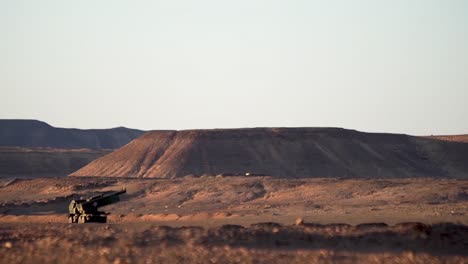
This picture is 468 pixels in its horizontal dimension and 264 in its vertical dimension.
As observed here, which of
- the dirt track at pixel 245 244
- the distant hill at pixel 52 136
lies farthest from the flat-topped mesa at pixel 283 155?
the distant hill at pixel 52 136

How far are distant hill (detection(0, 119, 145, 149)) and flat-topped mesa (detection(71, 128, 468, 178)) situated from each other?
95007 millimetres

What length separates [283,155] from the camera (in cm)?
7981

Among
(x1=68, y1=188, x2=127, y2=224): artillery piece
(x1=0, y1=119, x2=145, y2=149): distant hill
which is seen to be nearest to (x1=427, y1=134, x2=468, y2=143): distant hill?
(x1=68, y1=188, x2=127, y2=224): artillery piece

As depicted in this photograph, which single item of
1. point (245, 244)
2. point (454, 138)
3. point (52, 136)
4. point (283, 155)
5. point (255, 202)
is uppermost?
point (52, 136)

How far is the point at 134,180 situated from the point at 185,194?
398 inches

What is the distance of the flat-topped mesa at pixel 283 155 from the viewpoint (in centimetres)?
7594

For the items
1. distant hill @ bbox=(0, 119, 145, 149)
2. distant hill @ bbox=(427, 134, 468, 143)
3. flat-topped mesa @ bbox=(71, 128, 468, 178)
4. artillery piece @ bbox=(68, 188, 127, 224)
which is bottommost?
artillery piece @ bbox=(68, 188, 127, 224)

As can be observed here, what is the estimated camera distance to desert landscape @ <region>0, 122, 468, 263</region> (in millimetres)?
21938

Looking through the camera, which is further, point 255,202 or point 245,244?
point 255,202

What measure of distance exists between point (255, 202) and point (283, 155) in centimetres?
3345

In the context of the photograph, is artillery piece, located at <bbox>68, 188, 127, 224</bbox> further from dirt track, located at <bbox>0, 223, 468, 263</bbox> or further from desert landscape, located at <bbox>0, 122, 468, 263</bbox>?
dirt track, located at <bbox>0, 223, 468, 263</bbox>

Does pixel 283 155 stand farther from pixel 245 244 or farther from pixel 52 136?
pixel 52 136

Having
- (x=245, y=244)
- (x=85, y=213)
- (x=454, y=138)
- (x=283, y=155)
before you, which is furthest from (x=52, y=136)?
(x=245, y=244)

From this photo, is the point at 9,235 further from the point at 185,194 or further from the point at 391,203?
the point at 185,194
